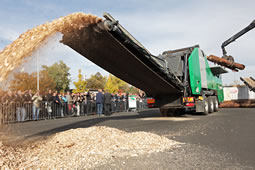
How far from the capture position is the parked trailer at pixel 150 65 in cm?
557

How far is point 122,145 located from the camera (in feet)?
14.3

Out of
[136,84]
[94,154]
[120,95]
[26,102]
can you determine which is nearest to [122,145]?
[94,154]

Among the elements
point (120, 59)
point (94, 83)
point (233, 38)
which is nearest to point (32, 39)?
point (120, 59)

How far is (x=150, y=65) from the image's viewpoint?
7.57 m

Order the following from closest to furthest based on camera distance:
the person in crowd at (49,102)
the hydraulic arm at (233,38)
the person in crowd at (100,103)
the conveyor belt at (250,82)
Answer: the person in crowd at (49,102), the person in crowd at (100,103), the hydraulic arm at (233,38), the conveyor belt at (250,82)

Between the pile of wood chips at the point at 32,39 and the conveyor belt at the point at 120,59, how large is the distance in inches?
13.3

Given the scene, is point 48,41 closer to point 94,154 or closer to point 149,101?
point 94,154

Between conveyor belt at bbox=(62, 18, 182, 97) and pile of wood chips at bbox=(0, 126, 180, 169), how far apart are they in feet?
7.94

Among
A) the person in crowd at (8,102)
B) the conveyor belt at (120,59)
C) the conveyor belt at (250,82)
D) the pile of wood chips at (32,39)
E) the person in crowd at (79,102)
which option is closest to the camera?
the pile of wood chips at (32,39)

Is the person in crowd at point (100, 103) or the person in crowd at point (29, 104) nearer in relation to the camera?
the person in crowd at point (29, 104)

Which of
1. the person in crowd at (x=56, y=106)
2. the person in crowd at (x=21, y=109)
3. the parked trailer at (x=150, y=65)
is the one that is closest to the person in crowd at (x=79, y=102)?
the person in crowd at (x=56, y=106)

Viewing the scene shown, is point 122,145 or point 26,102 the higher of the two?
point 26,102

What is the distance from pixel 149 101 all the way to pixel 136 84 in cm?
188

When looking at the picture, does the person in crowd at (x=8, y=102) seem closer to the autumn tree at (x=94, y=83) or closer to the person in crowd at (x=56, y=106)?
the person in crowd at (x=56, y=106)
